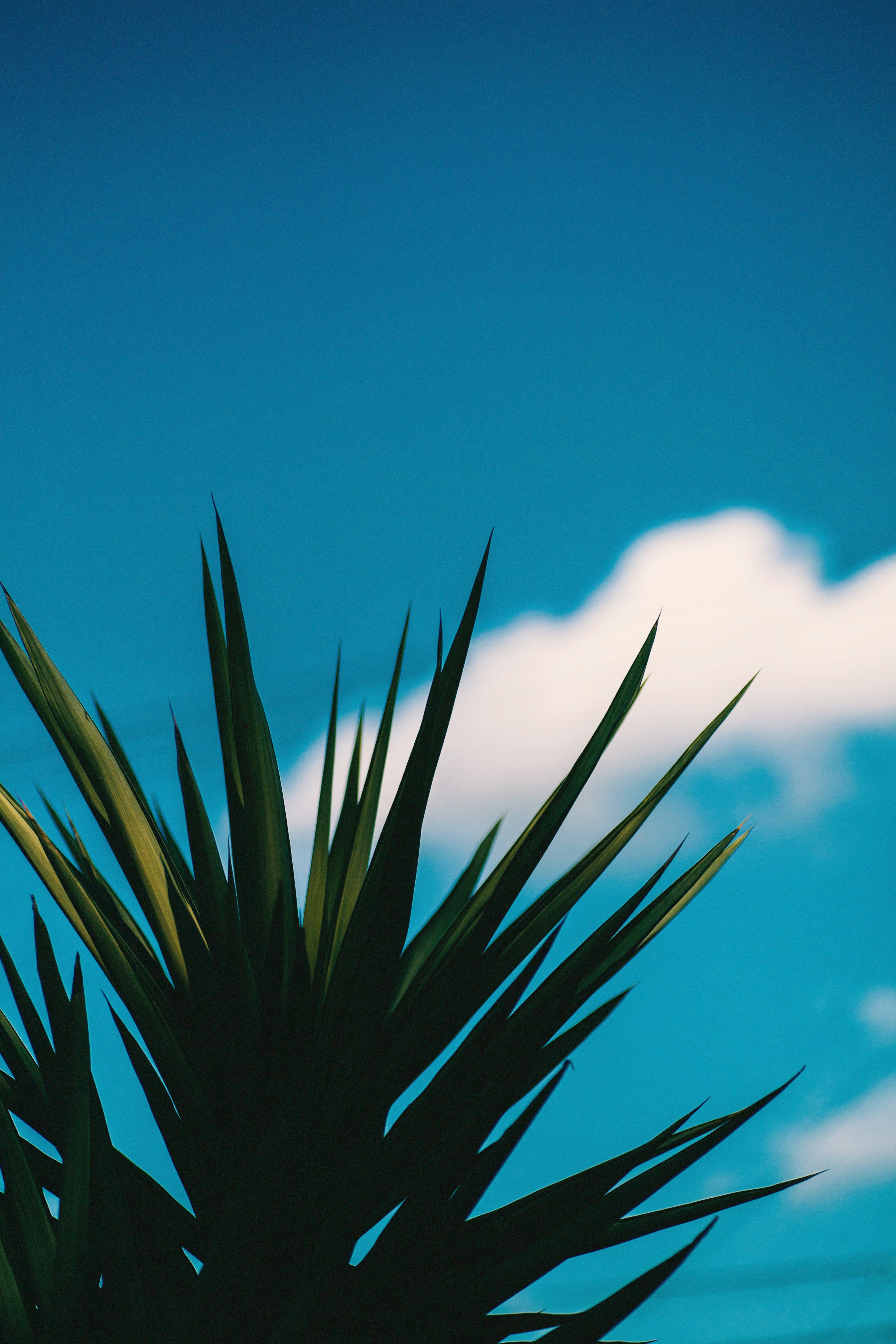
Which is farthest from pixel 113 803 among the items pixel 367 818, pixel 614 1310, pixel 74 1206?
pixel 614 1310

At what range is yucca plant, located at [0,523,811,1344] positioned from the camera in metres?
0.55

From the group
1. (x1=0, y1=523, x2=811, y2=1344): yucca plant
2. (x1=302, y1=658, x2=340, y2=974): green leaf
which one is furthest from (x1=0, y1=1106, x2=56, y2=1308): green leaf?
(x1=302, y1=658, x2=340, y2=974): green leaf

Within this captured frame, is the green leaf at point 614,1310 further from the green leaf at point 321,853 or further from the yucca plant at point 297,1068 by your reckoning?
the green leaf at point 321,853

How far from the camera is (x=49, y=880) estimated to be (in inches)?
34.3

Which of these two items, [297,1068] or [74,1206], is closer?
[74,1206]

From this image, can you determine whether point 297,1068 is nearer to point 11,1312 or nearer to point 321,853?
point 11,1312

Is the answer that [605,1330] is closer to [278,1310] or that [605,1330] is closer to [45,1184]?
[278,1310]

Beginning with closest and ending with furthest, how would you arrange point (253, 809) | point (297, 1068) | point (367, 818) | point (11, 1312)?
1. point (11, 1312)
2. point (297, 1068)
3. point (253, 809)
4. point (367, 818)

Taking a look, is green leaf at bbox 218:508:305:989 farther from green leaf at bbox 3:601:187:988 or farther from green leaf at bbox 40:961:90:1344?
green leaf at bbox 40:961:90:1344

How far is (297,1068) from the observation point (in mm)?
733

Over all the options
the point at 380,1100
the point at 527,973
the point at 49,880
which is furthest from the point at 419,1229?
the point at 49,880

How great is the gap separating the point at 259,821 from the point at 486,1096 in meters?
0.35

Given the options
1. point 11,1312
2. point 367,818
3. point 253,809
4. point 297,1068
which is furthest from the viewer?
point 367,818

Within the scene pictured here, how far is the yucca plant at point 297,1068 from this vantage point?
55cm
